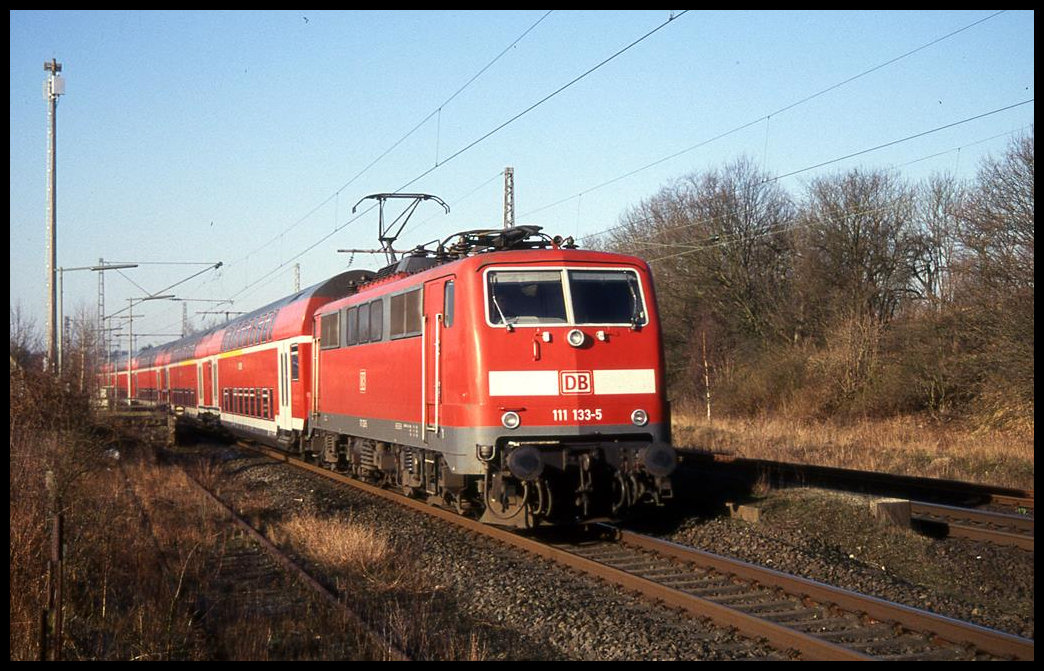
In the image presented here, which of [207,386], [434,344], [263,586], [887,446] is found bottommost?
[263,586]

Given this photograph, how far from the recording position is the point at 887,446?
22.3 m

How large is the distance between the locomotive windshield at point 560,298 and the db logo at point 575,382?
1.85ft

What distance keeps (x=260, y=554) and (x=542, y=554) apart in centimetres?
328

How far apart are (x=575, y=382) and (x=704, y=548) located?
2245mm

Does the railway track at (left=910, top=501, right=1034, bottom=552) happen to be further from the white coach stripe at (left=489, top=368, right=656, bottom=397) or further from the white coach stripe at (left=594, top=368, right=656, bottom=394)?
the white coach stripe at (left=489, top=368, right=656, bottom=397)

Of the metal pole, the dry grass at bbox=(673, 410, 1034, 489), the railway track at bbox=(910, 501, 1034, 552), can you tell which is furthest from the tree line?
the metal pole

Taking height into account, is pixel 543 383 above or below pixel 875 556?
above

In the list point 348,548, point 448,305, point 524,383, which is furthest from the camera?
point 448,305

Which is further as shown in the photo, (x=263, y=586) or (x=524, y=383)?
(x=524, y=383)

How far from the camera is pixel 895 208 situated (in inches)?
1480

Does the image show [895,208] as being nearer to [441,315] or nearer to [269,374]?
[269,374]

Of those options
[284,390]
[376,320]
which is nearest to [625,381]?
[376,320]

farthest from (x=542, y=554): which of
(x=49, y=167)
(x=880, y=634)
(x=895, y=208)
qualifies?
(x=895, y=208)

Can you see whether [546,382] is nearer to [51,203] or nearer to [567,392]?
[567,392]
